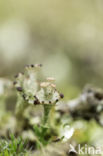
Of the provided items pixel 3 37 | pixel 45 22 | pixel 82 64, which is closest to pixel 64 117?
pixel 82 64

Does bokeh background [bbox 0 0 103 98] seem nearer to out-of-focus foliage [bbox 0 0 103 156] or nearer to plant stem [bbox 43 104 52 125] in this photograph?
out-of-focus foliage [bbox 0 0 103 156]

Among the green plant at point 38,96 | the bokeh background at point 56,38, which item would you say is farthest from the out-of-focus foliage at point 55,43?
the green plant at point 38,96

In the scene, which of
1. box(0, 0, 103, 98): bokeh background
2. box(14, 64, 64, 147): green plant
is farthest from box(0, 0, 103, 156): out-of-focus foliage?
box(14, 64, 64, 147): green plant

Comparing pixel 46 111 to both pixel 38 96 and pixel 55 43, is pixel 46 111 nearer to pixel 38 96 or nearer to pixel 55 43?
pixel 38 96

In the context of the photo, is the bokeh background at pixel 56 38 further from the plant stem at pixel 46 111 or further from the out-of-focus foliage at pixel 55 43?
the plant stem at pixel 46 111

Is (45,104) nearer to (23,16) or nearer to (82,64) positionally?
(82,64)

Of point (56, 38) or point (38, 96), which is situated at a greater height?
point (56, 38)

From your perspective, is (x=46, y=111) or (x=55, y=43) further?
(x=55, y=43)

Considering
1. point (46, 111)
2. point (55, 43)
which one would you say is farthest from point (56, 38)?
point (46, 111)

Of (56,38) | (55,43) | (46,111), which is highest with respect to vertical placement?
(56,38)

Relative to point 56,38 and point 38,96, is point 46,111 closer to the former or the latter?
point 38,96
